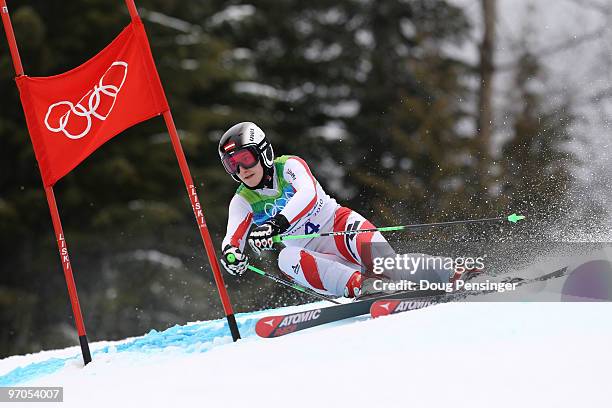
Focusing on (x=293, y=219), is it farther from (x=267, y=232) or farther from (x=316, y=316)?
(x=316, y=316)

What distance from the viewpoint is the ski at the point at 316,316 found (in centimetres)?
561

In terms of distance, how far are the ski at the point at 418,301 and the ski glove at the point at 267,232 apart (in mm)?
729

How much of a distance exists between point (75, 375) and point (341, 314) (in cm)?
164

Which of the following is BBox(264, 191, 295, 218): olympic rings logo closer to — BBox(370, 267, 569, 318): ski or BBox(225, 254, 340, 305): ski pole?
BBox(225, 254, 340, 305): ski pole

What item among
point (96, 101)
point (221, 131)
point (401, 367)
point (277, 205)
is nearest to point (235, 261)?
point (277, 205)

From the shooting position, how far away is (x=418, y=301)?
562 cm

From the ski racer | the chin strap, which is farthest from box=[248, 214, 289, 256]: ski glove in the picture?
the chin strap

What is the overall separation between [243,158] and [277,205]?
1.48ft

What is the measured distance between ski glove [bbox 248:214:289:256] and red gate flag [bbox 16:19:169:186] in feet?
3.29

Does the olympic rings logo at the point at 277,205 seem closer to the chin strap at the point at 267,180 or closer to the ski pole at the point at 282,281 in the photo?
the chin strap at the point at 267,180

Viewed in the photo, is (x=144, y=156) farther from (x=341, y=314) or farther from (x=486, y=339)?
(x=486, y=339)

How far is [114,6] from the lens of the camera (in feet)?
56.0

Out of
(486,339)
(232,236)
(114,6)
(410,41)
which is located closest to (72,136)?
(232,236)

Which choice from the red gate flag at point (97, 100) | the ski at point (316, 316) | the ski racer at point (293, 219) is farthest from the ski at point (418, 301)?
the red gate flag at point (97, 100)
